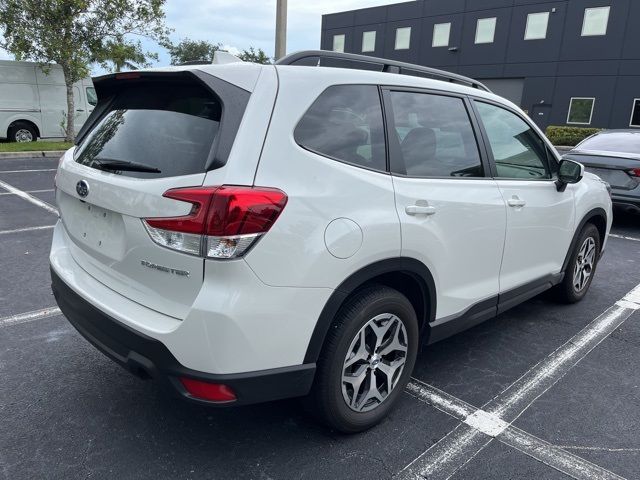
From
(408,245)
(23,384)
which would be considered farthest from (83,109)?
(408,245)

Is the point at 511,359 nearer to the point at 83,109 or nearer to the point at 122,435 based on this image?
the point at 122,435

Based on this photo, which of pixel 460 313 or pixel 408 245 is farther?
pixel 460 313

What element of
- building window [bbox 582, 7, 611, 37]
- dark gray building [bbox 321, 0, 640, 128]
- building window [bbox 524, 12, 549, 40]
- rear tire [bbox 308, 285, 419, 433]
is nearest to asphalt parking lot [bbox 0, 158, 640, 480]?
rear tire [bbox 308, 285, 419, 433]

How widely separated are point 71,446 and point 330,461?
1.27 metres

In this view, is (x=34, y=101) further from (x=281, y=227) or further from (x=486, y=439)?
(x=486, y=439)

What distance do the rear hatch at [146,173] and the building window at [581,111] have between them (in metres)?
28.3

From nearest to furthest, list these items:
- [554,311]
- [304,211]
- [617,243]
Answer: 1. [304,211]
2. [554,311]
3. [617,243]

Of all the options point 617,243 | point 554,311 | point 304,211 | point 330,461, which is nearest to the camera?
point 304,211

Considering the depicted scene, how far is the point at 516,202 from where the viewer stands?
329 centimetres

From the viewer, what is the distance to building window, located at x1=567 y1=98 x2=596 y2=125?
25.9 m

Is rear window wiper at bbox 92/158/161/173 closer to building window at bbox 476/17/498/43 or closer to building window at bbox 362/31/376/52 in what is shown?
building window at bbox 476/17/498/43

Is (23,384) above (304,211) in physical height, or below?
below

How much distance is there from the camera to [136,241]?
2168 millimetres

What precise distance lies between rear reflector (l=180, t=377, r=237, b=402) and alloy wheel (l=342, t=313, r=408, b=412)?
0.60 metres
